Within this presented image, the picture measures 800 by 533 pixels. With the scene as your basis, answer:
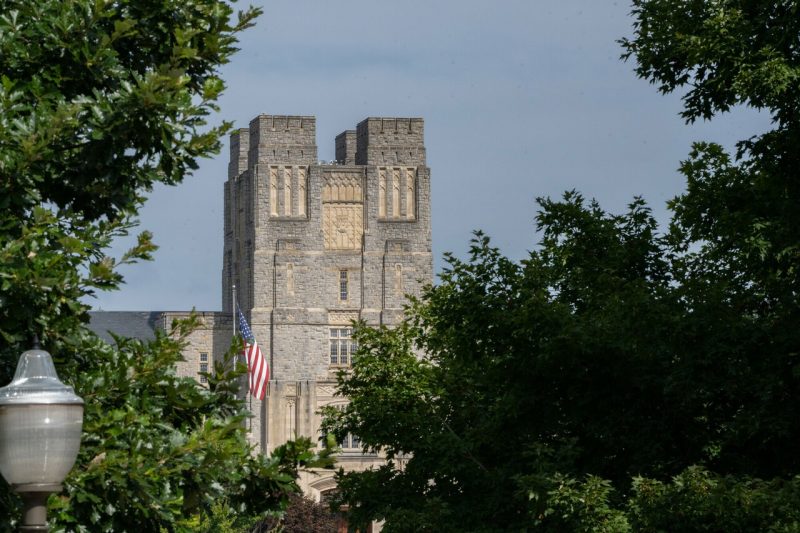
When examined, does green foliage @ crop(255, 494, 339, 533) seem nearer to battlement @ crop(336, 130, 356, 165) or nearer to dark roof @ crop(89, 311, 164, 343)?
dark roof @ crop(89, 311, 164, 343)

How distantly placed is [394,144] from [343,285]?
9.01 m

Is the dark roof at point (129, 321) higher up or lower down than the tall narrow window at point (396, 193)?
lower down

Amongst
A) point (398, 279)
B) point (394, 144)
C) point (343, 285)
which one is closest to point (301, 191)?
point (343, 285)

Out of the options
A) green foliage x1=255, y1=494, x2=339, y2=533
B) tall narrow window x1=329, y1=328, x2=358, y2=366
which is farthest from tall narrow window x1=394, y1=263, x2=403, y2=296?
green foliage x1=255, y1=494, x2=339, y2=533

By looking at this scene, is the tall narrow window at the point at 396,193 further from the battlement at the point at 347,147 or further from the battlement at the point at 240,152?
the battlement at the point at 240,152

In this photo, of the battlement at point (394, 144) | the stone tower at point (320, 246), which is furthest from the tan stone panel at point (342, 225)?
the battlement at point (394, 144)

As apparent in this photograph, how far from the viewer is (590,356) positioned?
2333cm

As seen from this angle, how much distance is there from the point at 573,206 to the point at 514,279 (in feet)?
6.14

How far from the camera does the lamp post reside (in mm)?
8766

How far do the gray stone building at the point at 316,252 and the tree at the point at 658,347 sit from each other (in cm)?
6332

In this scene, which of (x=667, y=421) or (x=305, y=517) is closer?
(x=667, y=421)

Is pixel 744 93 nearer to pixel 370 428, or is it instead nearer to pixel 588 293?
pixel 588 293

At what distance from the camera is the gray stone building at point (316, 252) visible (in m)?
91.9

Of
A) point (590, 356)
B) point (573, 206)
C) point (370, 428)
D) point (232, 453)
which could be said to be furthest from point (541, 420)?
point (232, 453)
